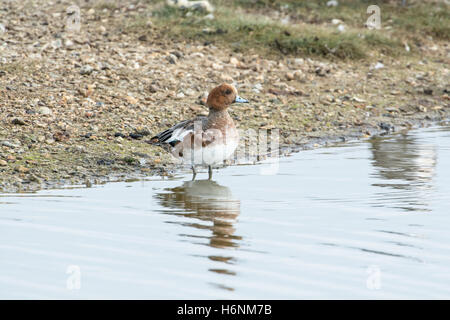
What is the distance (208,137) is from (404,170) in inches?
81.0

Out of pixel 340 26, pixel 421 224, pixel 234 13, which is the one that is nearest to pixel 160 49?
pixel 234 13

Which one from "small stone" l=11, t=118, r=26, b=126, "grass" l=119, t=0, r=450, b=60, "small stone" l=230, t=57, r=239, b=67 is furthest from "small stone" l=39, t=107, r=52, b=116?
"grass" l=119, t=0, r=450, b=60

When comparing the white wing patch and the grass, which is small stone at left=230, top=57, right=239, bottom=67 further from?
the white wing patch

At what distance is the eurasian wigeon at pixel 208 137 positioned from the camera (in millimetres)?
7617

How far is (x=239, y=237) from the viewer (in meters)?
5.83

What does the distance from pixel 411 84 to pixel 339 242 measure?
7534mm

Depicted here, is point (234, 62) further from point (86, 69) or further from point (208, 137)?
point (208, 137)

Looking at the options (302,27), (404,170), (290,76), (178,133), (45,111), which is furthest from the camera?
(302,27)

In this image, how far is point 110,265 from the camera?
5164mm

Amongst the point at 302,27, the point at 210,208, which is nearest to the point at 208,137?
the point at 210,208

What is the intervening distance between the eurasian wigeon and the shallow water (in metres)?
0.28

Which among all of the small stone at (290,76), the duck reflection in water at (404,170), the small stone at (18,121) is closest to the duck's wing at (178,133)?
the small stone at (18,121)

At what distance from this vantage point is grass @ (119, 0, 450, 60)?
512 inches

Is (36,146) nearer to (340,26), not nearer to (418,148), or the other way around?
(418,148)
